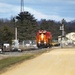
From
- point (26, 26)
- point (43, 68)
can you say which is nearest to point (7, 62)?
point (43, 68)

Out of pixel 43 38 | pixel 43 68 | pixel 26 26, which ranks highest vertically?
pixel 26 26

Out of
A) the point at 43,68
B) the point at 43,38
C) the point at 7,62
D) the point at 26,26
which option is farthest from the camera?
the point at 26,26

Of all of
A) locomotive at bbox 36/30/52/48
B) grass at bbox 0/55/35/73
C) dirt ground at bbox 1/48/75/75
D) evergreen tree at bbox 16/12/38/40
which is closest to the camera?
dirt ground at bbox 1/48/75/75

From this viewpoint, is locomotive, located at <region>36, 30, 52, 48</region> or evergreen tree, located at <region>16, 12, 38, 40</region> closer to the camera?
locomotive, located at <region>36, 30, 52, 48</region>

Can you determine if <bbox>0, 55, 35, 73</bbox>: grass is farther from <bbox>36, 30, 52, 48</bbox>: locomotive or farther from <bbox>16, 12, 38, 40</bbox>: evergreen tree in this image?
<bbox>16, 12, 38, 40</bbox>: evergreen tree

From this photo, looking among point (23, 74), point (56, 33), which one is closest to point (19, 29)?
point (56, 33)

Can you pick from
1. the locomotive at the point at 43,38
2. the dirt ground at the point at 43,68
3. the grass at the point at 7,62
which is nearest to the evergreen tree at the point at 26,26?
the locomotive at the point at 43,38

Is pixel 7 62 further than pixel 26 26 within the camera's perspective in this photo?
No

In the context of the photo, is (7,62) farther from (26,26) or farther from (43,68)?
(26,26)

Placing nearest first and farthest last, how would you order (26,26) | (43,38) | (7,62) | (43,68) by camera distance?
(43,68) → (7,62) → (43,38) → (26,26)

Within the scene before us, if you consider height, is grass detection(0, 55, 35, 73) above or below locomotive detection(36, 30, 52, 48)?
below

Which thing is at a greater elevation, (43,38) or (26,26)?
(26,26)

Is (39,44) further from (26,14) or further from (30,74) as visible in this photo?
(26,14)

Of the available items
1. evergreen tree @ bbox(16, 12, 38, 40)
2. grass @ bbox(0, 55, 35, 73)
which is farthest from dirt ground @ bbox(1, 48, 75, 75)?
evergreen tree @ bbox(16, 12, 38, 40)
